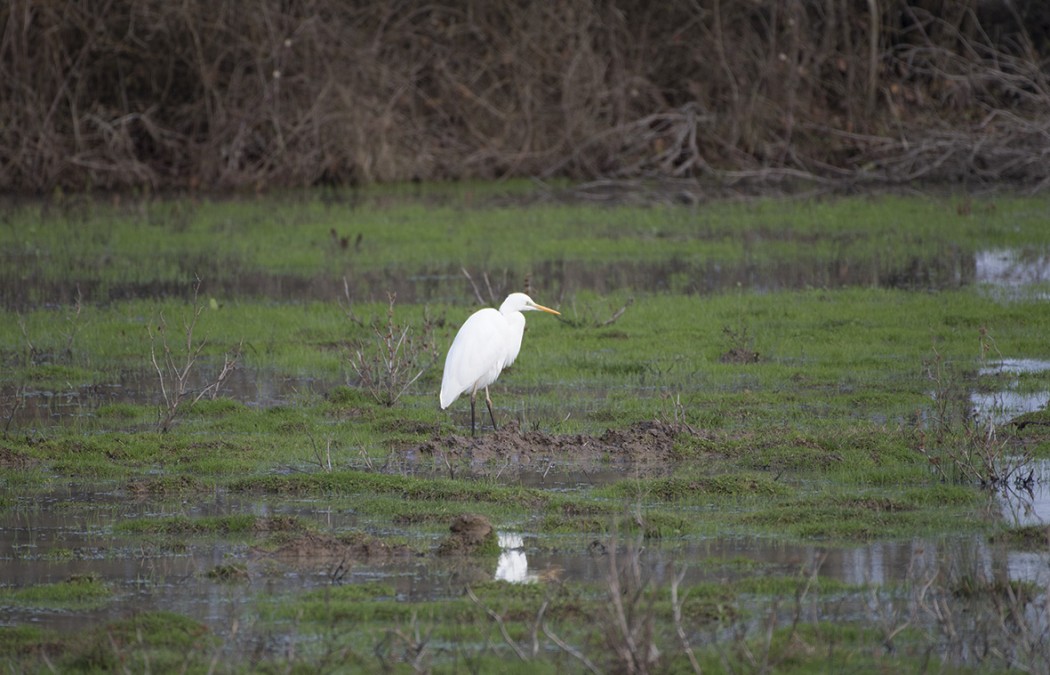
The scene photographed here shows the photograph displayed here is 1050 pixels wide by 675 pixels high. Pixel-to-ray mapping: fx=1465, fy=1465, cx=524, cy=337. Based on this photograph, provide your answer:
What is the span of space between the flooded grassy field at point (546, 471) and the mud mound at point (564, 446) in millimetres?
23

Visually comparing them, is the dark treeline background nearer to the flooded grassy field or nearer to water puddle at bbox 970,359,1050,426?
the flooded grassy field

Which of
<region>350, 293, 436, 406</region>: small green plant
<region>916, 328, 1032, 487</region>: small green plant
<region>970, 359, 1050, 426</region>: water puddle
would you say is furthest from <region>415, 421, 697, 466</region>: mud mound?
<region>970, 359, 1050, 426</region>: water puddle

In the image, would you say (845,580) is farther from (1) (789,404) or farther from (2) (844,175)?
(2) (844,175)

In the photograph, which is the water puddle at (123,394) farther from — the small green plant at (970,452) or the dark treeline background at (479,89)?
the dark treeline background at (479,89)

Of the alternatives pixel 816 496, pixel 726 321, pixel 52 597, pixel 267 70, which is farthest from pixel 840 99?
pixel 52 597

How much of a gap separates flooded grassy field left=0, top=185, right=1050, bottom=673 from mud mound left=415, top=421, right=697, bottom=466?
0.02m

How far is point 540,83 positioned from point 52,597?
2109 centimetres

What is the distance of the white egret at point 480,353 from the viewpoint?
29.9 feet

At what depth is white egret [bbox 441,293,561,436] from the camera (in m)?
9.12

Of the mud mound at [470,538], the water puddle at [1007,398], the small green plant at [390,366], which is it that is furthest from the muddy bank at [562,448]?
the water puddle at [1007,398]

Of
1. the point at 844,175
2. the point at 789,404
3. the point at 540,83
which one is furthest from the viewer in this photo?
the point at 540,83

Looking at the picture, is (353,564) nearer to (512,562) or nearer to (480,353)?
(512,562)

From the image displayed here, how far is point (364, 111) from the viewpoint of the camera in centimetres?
2483

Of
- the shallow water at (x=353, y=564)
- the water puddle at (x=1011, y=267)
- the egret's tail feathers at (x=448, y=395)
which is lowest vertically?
the shallow water at (x=353, y=564)
